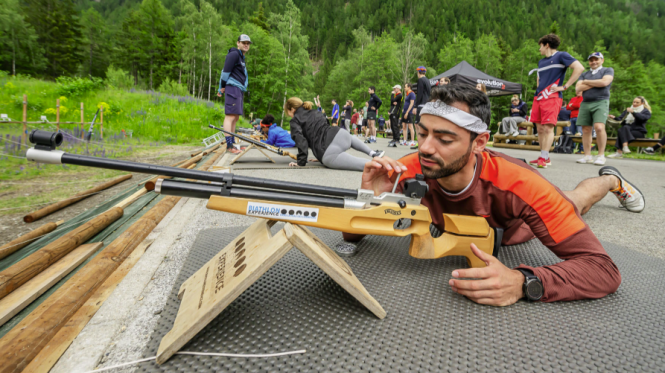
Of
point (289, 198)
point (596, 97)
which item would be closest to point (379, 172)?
point (289, 198)

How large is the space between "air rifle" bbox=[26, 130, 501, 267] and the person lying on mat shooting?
0.29 m

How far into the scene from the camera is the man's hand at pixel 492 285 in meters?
1.50

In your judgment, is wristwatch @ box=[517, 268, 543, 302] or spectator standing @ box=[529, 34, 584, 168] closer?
wristwatch @ box=[517, 268, 543, 302]

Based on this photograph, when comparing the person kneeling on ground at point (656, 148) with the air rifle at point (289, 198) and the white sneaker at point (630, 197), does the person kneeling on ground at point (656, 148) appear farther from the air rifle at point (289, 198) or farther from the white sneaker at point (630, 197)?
the air rifle at point (289, 198)

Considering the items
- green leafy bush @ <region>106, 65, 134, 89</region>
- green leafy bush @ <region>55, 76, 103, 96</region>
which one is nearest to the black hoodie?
green leafy bush @ <region>55, 76, 103, 96</region>

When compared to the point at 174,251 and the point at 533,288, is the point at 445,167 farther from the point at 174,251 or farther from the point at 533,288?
the point at 174,251

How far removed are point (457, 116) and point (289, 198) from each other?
1.01 meters

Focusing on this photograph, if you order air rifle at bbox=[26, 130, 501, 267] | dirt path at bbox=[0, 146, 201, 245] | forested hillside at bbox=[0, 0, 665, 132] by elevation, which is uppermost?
forested hillside at bbox=[0, 0, 665, 132]

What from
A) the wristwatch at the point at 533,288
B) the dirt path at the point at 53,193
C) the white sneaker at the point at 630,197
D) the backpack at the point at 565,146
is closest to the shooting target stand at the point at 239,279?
the wristwatch at the point at 533,288

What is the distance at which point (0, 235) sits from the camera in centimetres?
267

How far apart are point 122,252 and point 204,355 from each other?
1.23 meters

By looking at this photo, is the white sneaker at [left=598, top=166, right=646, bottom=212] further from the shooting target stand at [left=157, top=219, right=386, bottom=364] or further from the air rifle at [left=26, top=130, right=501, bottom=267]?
the shooting target stand at [left=157, top=219, right=386, bottom=364]

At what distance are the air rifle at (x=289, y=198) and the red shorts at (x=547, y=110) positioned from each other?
17.1 feet

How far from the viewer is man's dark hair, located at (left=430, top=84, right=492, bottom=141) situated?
68.9 inches
